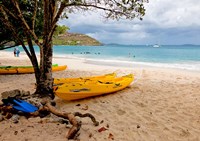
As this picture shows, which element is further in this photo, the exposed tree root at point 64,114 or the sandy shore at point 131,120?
the sandy shore at point 131,120

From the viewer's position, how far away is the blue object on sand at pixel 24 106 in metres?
5.89

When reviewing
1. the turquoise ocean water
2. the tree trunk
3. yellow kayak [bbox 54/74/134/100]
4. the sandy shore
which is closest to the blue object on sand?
the sandy shore

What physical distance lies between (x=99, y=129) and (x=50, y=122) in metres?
1.12

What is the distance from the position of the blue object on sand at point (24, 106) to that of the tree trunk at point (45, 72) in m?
1.17

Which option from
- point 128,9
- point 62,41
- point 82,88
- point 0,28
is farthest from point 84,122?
point 62,41

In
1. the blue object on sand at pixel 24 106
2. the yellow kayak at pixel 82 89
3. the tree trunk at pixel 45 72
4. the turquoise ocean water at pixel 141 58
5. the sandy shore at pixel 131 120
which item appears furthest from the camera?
the turquoise ocean water at pixel 141 58

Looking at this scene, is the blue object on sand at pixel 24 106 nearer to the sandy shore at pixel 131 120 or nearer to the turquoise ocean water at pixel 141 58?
the sandy shore at pixel 131 120

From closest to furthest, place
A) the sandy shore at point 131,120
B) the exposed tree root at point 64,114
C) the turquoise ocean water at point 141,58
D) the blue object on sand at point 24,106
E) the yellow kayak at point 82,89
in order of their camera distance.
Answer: the exposed tree root at point 64,114, the sandy shore at point 131,120, the blue object on sand at point 24,106, the yellow kayak at point 82,89, the turquoise ocean water at point 141,58

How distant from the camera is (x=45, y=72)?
23.8 feet

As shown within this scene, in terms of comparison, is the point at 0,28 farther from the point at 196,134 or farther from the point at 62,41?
the point at 62,41

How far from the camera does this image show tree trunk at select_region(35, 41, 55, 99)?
712 cm

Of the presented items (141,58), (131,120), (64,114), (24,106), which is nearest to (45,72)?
(24,106)

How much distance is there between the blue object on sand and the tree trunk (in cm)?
117

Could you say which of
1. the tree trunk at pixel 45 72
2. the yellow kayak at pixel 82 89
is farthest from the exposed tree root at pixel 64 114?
the yellow kayak at pixel 82 89
